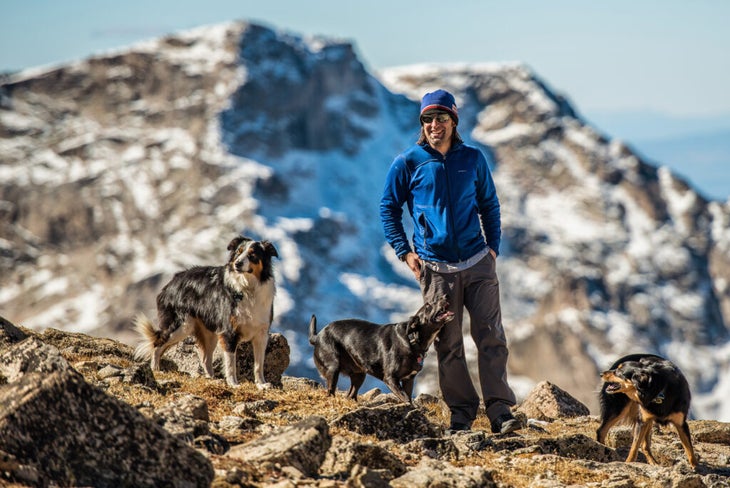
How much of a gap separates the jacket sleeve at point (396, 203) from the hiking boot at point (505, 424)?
224 cm

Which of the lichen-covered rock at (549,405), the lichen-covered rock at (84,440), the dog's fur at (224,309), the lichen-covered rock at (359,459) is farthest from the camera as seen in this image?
the lichen-covered rock at (549,405)

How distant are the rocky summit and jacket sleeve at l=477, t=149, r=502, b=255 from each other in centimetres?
232

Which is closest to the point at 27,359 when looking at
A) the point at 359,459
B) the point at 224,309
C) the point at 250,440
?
the point at 250,440

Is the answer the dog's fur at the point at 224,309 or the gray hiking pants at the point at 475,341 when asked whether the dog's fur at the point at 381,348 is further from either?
the dog's fur at the point at 224,309

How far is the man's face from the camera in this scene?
1240 centimetres

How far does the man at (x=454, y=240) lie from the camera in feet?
40.9

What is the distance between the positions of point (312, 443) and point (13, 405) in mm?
2522

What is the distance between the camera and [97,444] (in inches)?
289

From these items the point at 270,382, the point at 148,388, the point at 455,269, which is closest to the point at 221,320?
the point at 270,382

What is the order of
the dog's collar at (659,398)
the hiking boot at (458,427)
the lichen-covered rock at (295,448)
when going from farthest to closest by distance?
the dog's collar at (659,398) < the hiking boot at (458,427) < the lichen-covered rock at (295,448)

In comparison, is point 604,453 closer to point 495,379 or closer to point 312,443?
point 495,379

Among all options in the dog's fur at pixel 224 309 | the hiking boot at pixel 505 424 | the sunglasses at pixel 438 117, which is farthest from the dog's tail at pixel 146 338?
the sunglasses at pixel 438 117

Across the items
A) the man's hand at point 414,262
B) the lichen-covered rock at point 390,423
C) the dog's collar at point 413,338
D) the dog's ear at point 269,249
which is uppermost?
the man's hand at point 414,262

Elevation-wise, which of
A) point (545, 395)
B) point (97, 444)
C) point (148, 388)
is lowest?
point (545, 395)
